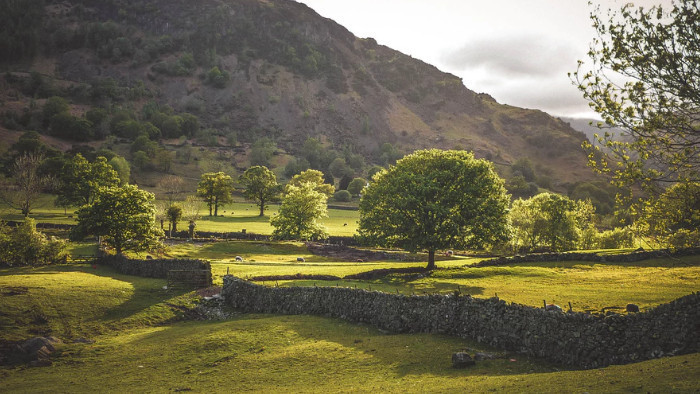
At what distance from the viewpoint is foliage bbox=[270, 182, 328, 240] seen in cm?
8831

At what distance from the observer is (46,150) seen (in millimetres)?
141625

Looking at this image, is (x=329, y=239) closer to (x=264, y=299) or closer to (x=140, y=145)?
(x=264, y=299)

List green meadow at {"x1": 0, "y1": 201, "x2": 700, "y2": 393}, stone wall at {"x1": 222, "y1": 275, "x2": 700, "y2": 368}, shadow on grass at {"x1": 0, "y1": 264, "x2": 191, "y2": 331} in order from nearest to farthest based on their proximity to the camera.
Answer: stone wall at {"x1": 222, "y1": 275, "x2": 700, "y2": 368}
green meadow at {"x1": 0, "y1": 201, "x2": 700, "y2": 393}
shadow on grass at {"x1": 0, "y1": 264, "x2": 191, "y2": 331}

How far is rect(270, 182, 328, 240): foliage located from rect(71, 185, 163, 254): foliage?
3368 centimetres

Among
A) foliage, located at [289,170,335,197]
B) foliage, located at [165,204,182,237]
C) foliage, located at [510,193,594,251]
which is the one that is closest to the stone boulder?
foliage, located at [510,193,594,251]

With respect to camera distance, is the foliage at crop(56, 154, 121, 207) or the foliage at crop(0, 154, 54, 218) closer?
the foliage at crop(0, 154, 54, 218)

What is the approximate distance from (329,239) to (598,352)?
74.5 metres

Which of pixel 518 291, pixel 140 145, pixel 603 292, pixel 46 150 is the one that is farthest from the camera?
pixel 140 145

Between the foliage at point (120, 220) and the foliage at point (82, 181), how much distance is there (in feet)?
126

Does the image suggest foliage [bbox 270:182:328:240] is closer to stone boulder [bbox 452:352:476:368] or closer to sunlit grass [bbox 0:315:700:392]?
sunlit grass [bbox 0:315:700:392]

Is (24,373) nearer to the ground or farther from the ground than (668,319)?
nearer to the ground

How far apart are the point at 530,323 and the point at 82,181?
295 feet

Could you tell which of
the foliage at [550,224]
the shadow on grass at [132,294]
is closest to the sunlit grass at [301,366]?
the shadow on grass at [132,294]

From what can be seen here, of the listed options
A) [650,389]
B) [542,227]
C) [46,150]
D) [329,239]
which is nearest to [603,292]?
[650,389]
